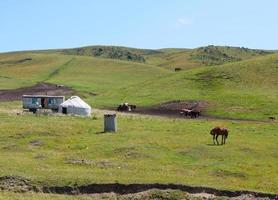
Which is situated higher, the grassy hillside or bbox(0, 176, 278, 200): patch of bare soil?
the grassy hillside

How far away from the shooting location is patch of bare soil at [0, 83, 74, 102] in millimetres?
95562

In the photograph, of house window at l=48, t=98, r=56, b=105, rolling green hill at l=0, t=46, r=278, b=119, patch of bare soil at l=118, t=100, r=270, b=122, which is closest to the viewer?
house window at l=48, t=98, r=56, b=105

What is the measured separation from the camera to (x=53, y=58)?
186250 millimetres

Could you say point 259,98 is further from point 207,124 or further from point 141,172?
point 141,172

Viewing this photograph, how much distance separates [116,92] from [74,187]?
64843 mm

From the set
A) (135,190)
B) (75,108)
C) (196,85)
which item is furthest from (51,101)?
(135,190)

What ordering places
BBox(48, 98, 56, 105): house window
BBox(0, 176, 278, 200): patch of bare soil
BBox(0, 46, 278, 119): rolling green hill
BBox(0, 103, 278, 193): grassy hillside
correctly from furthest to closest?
BBox(0, 46, 278, 119): rolling green hill
BBox(48, 98, 56, 105): house window
BBox(0, 103, 278, 193): grassy hillside
BBox(0, 176, 278, 200): patch of bare soil

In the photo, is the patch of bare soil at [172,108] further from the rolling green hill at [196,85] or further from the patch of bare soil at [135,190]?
the patch of bare soil at [135,190]

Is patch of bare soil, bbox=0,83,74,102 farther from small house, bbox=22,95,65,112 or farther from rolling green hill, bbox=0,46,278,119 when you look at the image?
small house, bbox=22,95,65,112

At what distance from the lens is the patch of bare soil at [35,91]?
95562mm

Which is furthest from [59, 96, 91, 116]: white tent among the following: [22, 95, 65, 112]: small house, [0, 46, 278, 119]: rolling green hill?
[0, 46, 278, 119]: rolling green hill

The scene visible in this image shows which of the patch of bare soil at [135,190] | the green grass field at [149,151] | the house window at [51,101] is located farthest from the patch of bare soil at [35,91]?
the patch of bare soil at [135,190]

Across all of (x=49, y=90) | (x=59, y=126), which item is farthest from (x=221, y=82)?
(x=59, y=126)

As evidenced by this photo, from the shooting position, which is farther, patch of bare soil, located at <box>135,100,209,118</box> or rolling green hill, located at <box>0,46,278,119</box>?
rolling green hill, located at <box>0,46,278,119</box>
